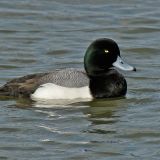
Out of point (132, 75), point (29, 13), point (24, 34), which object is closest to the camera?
point (132, 75)

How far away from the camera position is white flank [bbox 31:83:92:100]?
13.5 m

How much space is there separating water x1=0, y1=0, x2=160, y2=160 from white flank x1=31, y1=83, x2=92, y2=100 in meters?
0.15

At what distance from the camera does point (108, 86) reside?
1383 centimetres

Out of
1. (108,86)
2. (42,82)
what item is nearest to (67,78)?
(42,82)

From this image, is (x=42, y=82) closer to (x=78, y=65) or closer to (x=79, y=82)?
(x=79, y=82)

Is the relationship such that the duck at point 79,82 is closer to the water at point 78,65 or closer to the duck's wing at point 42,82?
the duck's wing at point 42,82

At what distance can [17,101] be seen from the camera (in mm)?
13516

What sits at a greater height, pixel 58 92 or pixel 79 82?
pixel 79 82

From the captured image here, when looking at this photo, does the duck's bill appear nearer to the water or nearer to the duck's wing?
the water

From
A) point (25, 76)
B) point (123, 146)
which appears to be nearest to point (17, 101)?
point (25, 76)

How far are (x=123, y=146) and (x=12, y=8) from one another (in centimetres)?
946

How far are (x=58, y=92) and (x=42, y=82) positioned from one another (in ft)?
0.95

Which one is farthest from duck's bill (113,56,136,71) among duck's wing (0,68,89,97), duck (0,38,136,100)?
duck's wing (0,68,89,97)

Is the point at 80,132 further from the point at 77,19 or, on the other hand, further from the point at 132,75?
the point at 77,19
